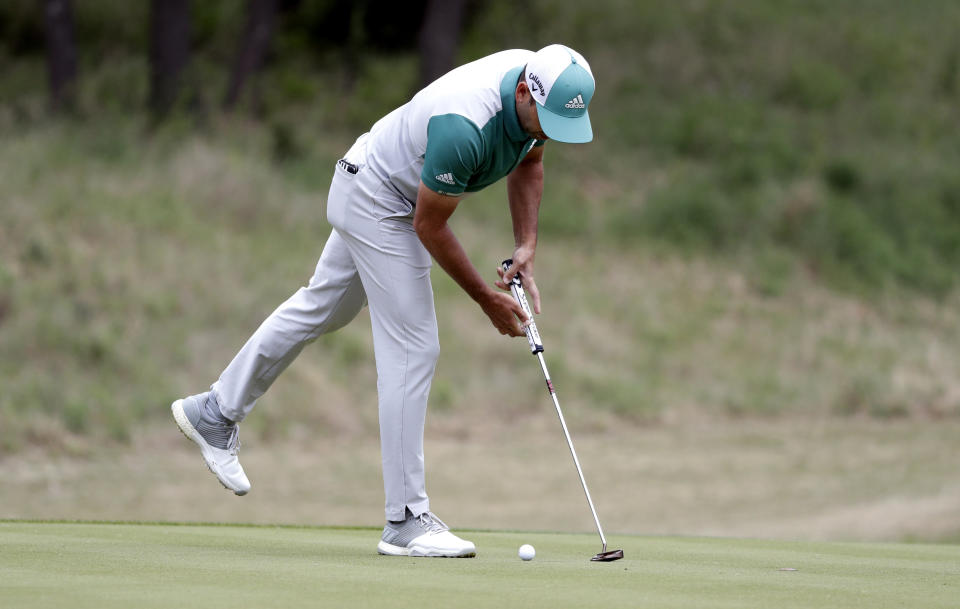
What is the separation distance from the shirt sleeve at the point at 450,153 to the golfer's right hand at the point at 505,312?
0.46 meters

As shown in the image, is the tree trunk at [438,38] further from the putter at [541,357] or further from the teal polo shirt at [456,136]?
the teal polo shirt at [456,136]

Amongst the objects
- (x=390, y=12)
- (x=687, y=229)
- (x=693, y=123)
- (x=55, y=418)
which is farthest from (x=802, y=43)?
(x=55, y=418)

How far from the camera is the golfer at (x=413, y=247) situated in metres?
4.20

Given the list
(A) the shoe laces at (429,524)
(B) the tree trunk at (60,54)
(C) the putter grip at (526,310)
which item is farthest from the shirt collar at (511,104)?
(B) the tree trunk at (60,54)

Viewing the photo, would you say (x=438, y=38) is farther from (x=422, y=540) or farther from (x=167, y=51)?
A: (x=422, y=540)

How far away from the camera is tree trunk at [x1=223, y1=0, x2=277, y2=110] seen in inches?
696

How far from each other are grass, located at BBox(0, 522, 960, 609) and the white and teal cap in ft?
4.59

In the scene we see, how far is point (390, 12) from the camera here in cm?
1958

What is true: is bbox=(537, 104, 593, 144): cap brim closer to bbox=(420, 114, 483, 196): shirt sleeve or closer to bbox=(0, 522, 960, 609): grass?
bbox=(420, 114, 483, 196): shirt sleeve

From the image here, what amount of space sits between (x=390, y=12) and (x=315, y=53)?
1291 mm

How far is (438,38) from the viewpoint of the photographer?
18.1m

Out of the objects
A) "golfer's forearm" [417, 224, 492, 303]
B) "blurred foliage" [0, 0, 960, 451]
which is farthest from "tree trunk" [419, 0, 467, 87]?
"golfer's forearm" [417, 224, 492, 303]

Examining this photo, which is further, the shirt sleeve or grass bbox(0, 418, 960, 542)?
grass bbox(0, 418, 960, 542)

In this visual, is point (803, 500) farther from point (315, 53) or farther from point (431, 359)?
point (315, 53)
